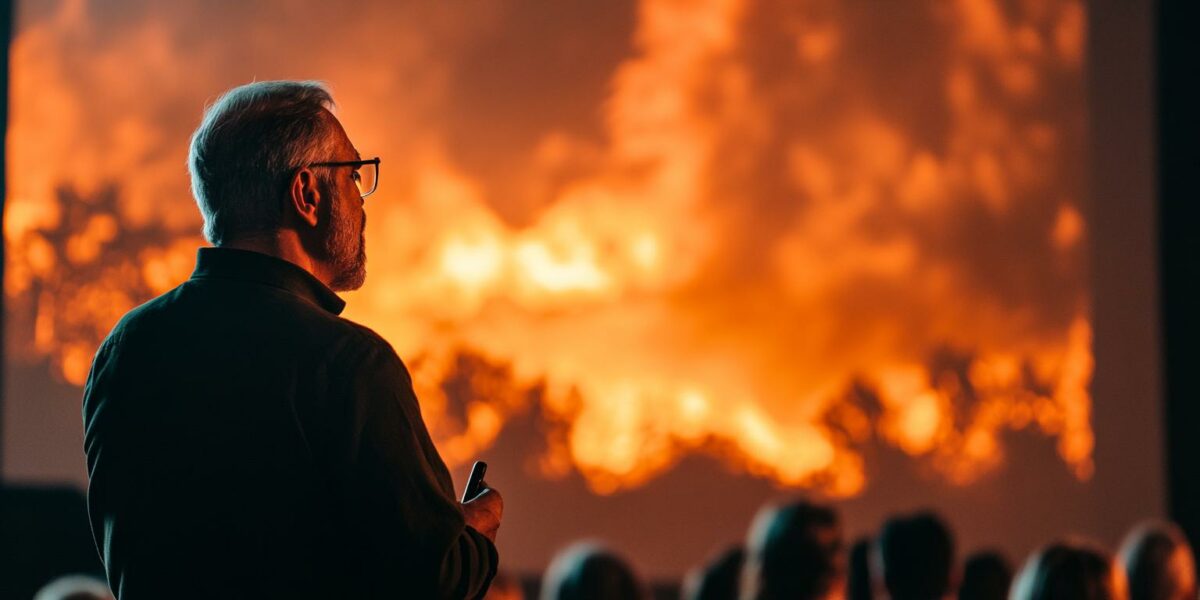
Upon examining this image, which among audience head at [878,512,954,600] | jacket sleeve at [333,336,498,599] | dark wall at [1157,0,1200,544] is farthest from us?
dark wall at [1157,0,1200,544]

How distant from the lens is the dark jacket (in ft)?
4.14

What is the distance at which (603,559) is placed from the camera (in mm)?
3457

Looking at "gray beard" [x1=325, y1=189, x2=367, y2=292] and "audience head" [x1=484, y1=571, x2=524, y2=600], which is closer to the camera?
"gray beard" [x1=325, y1=189, x2=367, y2=292]

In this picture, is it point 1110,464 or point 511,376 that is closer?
point 511,376

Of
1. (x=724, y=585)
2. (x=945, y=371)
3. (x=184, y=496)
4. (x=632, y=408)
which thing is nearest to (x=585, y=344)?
(x=632, y=408)

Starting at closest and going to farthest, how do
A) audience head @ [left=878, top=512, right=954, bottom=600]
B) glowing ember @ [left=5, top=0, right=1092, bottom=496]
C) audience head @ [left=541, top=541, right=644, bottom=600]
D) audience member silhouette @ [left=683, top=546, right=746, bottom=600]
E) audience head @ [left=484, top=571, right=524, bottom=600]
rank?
audience head @ [left=878, top=512, right=954, bottom=600], audience head @ [left=541, top=541, right=644, bottom=600], audience head @ [left=484, top=571, right=524, bottom=600], audience member silhouette @ [left=683, top=546, right=746, bottom=600], glowing ember @ [left=5, top=0, right=1092, bottom=496]

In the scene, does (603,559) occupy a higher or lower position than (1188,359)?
lower

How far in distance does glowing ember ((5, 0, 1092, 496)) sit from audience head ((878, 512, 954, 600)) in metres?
4.07

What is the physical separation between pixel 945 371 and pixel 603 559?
475cm

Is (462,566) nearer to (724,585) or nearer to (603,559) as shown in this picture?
(603,559)

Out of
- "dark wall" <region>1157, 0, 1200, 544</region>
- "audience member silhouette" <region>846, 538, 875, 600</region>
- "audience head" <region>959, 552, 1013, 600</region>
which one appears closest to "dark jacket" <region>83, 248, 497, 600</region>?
"audience head" <region>959, 552, 1013, 600</region>

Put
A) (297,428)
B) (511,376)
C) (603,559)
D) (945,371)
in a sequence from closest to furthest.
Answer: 1. (297,428)
2. (603,559)
3. (511,376)
4. (945,371)

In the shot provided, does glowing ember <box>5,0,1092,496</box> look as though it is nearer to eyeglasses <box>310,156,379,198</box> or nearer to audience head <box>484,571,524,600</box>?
audience head <box>484,571,524,600</box>

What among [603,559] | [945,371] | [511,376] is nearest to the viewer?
[603,559]
